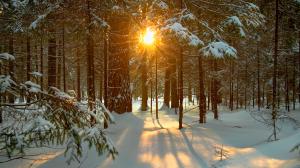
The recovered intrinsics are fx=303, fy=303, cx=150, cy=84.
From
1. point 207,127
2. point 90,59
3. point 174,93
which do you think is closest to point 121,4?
point 90,59

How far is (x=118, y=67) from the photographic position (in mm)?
13227

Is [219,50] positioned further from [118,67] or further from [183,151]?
[118,67]

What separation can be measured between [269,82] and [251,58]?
3.27 m

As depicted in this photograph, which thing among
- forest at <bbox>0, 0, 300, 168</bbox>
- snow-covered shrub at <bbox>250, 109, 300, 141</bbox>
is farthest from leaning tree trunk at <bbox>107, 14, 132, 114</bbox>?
snow-covered shrub at <bbox>250, 109, 300, 141</bbox>

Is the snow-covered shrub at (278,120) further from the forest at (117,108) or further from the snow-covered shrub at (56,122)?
the snow-covered shrub at (56,122)

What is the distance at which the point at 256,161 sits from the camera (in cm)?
720

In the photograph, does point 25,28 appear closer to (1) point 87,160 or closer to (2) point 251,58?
(1) point 87,160

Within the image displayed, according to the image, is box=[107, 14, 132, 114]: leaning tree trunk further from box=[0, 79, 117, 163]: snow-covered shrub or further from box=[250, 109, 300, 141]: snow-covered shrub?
box=[0, 79, 117, 163]: snow-covered shrub

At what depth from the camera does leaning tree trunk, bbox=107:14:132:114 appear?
13047 millimetres

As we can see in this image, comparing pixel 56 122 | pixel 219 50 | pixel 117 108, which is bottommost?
pixel 117 108

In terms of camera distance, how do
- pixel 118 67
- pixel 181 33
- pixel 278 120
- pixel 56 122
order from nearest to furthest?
pixel 56 122 < pixel 181 33 < pixel 118 67 < pixel 278 120

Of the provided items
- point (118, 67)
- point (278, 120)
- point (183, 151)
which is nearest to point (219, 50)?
point (183, 151)

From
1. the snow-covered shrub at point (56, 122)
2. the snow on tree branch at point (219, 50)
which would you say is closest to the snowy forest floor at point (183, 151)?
the snow-covered shrub at point (56, 122)

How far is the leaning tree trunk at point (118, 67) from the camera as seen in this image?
13.0 meters
